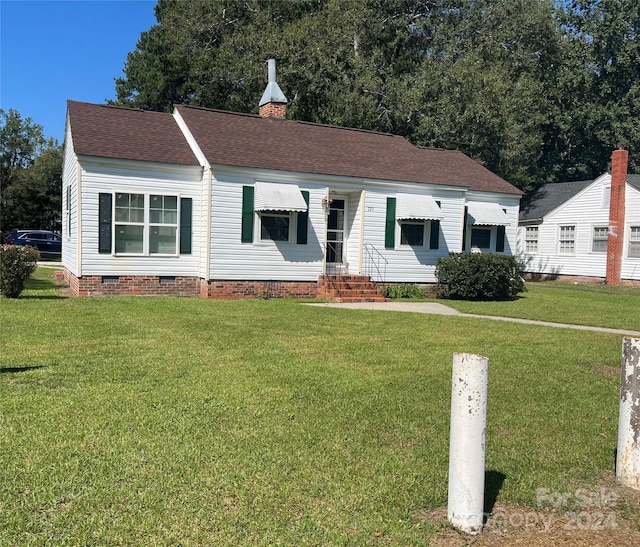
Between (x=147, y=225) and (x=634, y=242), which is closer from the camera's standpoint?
(x=147, y=225)

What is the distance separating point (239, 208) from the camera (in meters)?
14.6

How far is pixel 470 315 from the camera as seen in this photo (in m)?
12.5

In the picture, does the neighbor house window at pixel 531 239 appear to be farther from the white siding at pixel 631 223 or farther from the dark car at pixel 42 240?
the dark car at pixel 42 240

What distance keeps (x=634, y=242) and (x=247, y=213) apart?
17.1 metres

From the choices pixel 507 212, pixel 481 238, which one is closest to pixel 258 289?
pixel 481 238

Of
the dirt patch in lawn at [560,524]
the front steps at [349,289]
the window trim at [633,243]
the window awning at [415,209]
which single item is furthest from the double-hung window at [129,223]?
the window trim at [633,243]

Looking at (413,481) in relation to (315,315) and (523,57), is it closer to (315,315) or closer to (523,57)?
(315,315)

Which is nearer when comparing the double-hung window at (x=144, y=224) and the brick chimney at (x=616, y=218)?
the double-hung window at (x=144, y=224)

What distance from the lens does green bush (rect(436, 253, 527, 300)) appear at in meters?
15.7

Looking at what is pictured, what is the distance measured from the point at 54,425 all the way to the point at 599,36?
37.7 meters

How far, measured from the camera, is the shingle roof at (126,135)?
45.4 feet

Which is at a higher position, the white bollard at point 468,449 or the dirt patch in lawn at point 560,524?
the white bollard at point 468,449

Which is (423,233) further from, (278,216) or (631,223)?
(631,223)

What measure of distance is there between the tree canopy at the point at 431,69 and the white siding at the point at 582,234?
3.56 m
